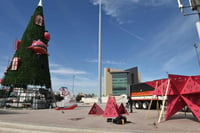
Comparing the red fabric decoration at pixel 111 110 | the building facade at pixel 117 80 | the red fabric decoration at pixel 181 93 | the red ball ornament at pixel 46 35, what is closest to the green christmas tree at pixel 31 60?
the red ball ornament at pixel 46 35

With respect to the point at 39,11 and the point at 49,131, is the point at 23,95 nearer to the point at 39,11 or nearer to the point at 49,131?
the point at 39,11

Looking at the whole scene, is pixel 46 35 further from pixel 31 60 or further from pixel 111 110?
pixel 111 110

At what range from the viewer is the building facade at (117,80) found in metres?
86.9

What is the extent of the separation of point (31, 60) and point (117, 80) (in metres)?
69.7

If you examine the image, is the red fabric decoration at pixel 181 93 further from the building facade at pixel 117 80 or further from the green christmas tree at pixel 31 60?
the building facade at pixel 117 80

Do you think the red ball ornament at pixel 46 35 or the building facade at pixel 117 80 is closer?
the red ball ornament at pixel 46 35

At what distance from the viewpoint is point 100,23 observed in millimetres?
31766

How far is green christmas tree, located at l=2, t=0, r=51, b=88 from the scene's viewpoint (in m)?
21.5

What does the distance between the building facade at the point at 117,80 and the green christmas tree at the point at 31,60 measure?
2624 inches

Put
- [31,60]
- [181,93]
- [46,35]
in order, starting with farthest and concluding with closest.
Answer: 1. [46,35]
2. [31,60]
3. [181,93]

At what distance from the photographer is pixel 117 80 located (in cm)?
8831

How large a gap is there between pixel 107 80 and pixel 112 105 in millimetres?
79889

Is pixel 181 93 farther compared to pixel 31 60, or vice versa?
pixel 31 60

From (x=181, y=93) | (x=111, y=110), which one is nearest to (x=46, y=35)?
(x=111, y=110)
